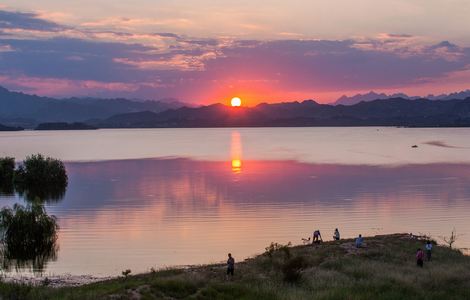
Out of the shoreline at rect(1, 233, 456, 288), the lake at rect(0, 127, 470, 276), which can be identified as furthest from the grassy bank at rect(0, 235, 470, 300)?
the lake at rect(0, 127, 470, 276)

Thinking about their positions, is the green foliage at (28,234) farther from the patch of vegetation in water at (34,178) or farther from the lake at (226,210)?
→ the patch of vegetation in water at (34,178)

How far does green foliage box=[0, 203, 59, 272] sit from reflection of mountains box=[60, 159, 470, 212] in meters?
33.4

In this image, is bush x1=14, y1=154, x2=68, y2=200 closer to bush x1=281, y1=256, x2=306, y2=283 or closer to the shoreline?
the shoreline

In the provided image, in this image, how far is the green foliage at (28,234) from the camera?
6178 centimetres

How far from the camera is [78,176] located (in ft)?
513

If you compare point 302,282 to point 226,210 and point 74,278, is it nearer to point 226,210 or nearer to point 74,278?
point 74,278

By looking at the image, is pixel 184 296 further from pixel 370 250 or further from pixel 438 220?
pixel 438 220

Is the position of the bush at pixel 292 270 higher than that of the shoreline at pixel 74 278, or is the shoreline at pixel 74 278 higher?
the bush at pixel 292 270

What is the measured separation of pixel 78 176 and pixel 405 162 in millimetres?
112363

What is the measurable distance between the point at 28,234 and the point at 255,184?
2916 inches

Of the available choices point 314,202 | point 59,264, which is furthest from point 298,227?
point 59,264

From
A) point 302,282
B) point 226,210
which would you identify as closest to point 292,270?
point 302,282

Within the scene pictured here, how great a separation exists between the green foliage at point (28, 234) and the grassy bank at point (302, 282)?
24.8 m

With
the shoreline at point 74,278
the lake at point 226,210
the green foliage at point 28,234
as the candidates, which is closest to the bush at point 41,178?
the lake at point 226,210
